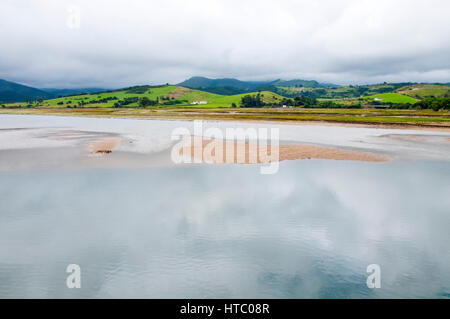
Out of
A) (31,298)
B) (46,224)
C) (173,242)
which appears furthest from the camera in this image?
(46,224)

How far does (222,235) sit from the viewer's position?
17.9 metres

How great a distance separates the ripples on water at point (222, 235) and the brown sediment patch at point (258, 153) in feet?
28.4

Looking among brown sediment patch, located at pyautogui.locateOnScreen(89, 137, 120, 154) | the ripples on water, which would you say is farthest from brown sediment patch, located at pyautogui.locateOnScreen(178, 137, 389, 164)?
brown sediment patch, located at pyautogui.locateOnScreen(89, 137, 120, 154)

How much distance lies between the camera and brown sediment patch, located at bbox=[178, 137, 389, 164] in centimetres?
3841

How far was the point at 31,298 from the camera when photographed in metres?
12.4

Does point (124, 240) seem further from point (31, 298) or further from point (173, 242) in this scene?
point (31, 298)

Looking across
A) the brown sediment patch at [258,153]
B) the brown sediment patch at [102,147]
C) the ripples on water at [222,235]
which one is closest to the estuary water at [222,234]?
the ripples on water at [222,235]

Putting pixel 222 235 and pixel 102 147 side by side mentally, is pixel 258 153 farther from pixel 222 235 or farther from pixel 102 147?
pixel 222 235

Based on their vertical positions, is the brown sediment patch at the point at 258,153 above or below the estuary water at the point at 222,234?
above

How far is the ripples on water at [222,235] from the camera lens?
43.8 ft

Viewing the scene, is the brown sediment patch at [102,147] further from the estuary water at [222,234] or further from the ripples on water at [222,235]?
the ripples on water at [222,235]

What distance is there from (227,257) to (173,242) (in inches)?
139
